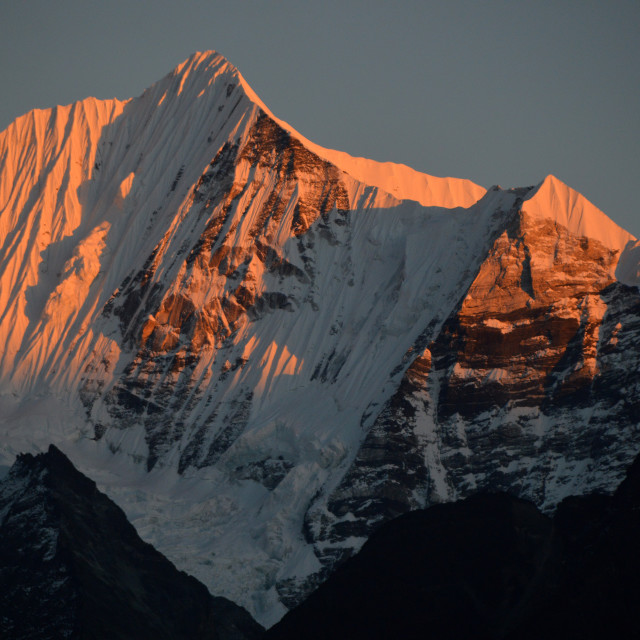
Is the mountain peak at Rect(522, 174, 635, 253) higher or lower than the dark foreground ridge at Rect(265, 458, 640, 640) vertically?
higher

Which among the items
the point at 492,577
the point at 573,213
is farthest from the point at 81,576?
the point at 573,213

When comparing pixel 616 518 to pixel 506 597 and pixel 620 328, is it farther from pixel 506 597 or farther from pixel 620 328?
pixel 620 328

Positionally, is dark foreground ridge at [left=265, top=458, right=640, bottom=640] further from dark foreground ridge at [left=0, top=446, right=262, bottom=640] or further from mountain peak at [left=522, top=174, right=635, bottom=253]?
mountain peak at [left=522, top=174, right=635, bottom=253]

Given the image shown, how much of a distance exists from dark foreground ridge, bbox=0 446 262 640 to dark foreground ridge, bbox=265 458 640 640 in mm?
30739

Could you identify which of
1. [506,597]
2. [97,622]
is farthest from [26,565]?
[506,597]

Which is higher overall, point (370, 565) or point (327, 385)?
point (327, 385)

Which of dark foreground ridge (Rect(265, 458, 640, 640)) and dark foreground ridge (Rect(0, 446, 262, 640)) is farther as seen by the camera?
dark foreground ridge (Rect(0, 446, 262, 640))

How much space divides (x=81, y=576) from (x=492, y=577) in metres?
49.8

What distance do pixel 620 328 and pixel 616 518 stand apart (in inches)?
3595

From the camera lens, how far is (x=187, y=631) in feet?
454

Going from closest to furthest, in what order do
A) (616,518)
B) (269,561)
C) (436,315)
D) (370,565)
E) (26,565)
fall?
(616,518), (370,565), (26,565), (269,561), (436,315)

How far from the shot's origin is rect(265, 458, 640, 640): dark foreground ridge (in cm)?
8738

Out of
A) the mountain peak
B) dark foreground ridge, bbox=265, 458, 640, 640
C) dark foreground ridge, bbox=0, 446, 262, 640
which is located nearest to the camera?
dark foreground ridge, bbox=265, 458, 640, 640

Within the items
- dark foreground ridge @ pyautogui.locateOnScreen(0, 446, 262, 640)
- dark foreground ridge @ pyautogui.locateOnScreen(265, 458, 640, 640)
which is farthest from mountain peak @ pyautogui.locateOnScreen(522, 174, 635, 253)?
dark foreground ridge @ pyautogui.locateOnScreen(265, 458, 640, 640)
